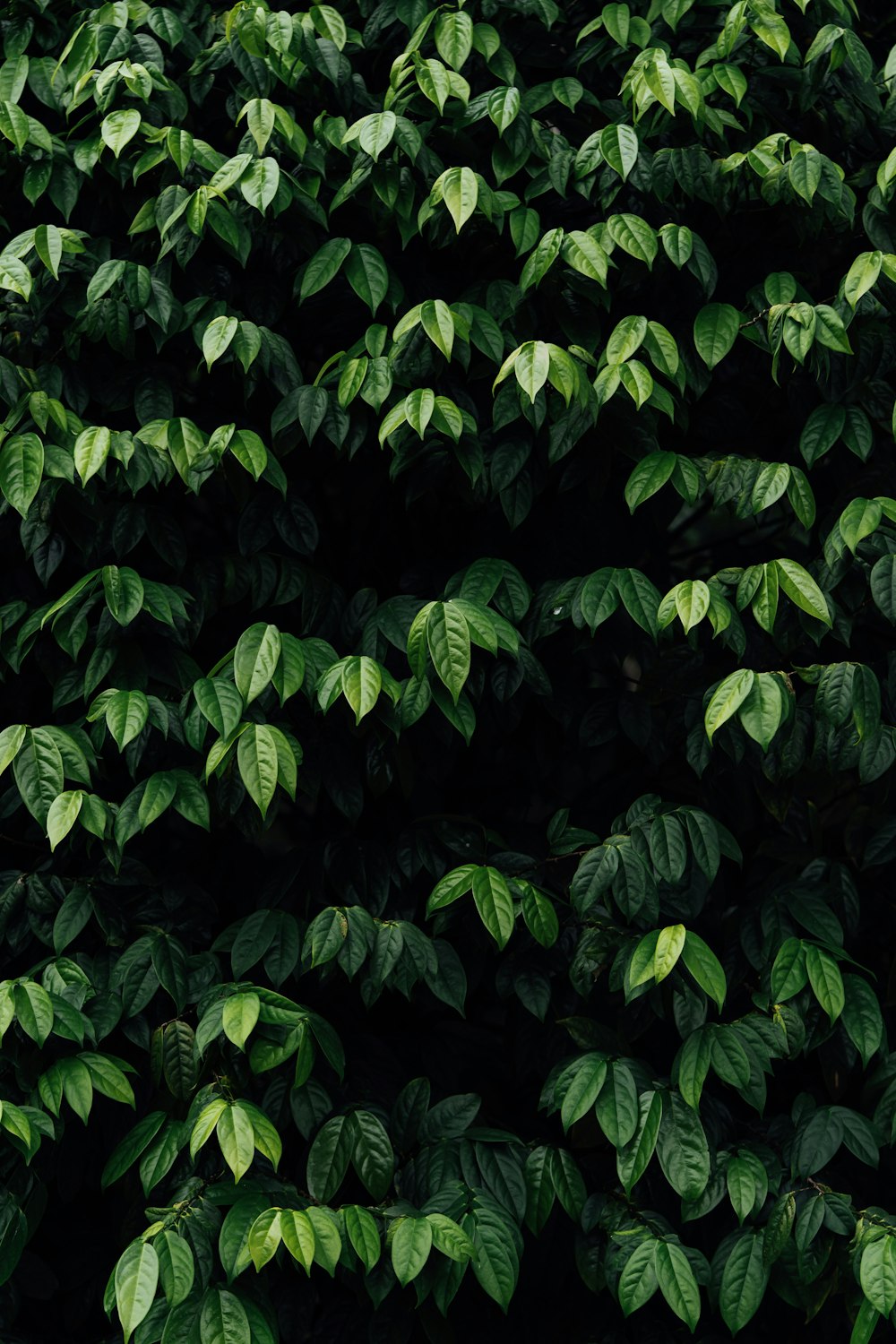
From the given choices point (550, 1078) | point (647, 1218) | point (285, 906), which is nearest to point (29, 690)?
point (285, 906)

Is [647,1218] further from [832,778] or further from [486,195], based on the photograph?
[486,195]

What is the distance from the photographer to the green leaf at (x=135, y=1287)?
76.9 inches

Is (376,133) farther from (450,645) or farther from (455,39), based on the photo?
(450,645)

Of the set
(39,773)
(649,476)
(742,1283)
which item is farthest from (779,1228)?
(39,773)

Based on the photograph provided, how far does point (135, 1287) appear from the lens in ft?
6.44

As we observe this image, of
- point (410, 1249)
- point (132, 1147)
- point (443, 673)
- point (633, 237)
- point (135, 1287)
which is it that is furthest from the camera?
point (633, 237)

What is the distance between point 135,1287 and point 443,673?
99 centimetres

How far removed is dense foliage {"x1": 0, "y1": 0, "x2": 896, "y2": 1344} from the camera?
2229 millimetres

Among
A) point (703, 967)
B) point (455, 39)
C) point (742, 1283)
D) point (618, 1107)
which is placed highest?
point (455, 39)

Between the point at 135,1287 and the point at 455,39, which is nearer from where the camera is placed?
the point at 135,1287

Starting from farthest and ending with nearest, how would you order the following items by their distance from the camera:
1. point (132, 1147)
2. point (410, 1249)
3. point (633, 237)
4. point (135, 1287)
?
point (633, 237) < point (132, 1147) < point (410, 1249) < point (135, 1287)

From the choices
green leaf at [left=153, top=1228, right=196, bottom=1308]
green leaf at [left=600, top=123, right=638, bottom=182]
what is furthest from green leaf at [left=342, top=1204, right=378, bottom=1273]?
green leaf at [left=600, top=123, right=638, bottom=182]

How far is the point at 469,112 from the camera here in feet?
8.20

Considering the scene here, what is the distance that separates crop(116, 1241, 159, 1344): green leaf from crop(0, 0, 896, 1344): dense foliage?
0.5 inches
